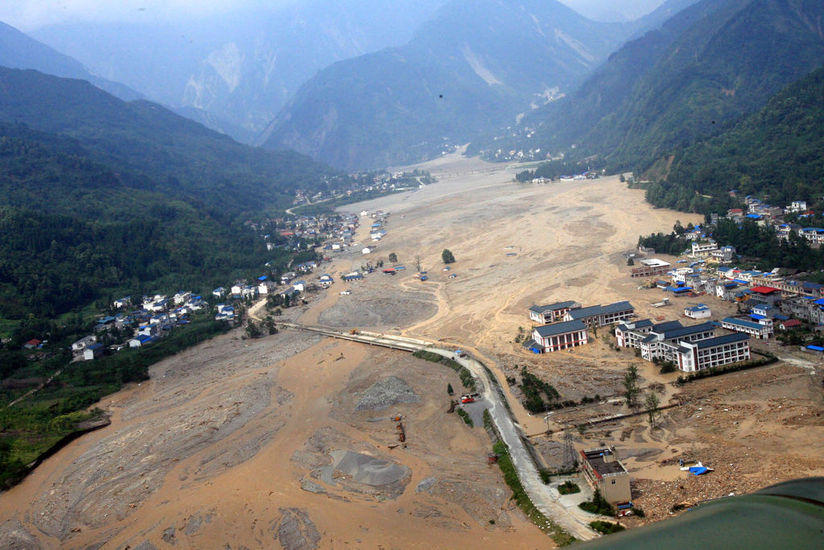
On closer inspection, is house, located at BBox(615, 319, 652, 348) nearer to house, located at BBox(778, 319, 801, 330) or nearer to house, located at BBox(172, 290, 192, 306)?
house, located at BBox(778, 319, 801, 330)

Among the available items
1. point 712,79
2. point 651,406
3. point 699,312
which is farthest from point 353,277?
point 712,79

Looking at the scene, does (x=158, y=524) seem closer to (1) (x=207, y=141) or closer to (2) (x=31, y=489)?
(2) (x=31, y=489)

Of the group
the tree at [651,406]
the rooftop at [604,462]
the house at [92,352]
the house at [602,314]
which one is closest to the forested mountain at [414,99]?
the house at [92,352]

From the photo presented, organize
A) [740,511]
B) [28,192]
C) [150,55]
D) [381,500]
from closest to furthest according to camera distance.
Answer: [740,511]
[381,500]
[28,192]
[150,55]

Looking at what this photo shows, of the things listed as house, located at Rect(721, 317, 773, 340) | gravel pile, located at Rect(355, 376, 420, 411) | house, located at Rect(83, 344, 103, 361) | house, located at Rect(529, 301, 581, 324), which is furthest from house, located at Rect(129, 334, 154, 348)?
house, located at Rect(721, 317, 773, 340)

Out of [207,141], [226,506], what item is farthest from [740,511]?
[207,141]

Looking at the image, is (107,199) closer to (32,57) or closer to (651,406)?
(651,406)
